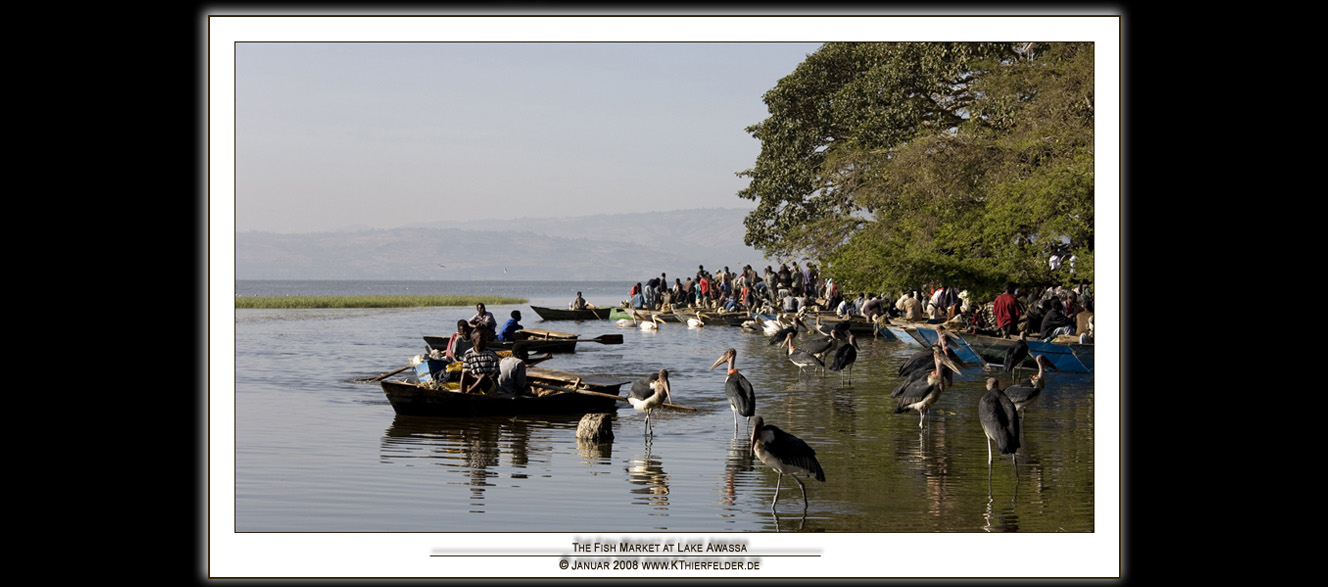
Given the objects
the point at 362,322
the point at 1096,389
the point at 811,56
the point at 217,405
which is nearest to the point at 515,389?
the point at 217,405

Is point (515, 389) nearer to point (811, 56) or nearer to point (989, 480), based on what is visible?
point (989, 480)

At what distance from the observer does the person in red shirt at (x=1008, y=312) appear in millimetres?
24125

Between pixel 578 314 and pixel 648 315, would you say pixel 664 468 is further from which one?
pixel 578 314

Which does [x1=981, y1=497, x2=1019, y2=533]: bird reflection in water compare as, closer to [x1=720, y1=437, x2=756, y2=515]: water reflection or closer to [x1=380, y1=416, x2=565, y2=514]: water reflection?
[x1=720, y1=437, x2=756, y2=515]: water reflection

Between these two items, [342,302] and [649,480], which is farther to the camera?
[342,302]

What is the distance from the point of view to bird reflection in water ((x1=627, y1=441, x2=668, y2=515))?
1083 cm

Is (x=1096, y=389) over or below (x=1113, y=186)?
below

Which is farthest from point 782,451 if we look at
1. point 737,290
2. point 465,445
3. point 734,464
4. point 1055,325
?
point 737,290

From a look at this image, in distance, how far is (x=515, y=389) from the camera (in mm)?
15969

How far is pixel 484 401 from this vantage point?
51.5ft

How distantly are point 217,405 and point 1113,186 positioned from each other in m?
6.39

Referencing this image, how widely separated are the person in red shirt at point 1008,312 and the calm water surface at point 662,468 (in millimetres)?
1960

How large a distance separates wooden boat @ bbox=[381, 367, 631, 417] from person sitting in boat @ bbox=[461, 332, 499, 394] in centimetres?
19

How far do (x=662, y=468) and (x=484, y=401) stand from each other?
3928mm
